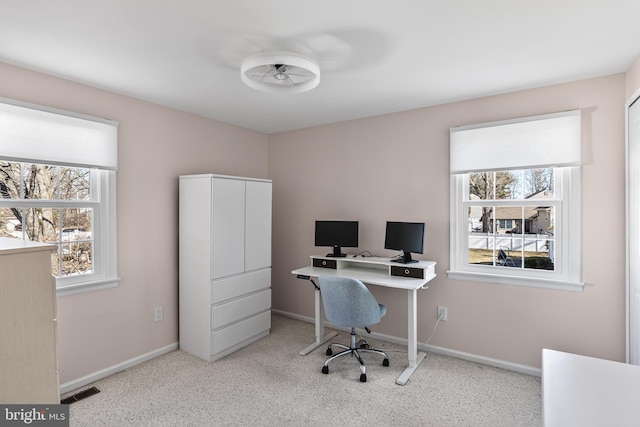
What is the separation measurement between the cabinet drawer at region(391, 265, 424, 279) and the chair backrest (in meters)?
0.42

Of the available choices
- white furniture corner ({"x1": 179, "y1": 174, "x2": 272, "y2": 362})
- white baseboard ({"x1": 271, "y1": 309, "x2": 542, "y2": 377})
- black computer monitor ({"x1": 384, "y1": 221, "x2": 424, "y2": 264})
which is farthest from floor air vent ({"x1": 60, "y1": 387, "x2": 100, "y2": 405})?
black computer monitor ({"x1": 384, "y1": 221, "x2": 424, "y2": 264})

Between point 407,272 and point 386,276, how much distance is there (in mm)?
214

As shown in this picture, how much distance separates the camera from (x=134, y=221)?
10.3 ft

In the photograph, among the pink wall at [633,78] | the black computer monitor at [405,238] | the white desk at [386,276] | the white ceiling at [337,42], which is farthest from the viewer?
the black computer monitor at [405,238]

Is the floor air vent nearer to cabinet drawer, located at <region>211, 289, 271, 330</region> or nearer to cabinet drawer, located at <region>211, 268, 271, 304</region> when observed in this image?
cabinet drawer, located at <region>211, 289, 271, 330</region>

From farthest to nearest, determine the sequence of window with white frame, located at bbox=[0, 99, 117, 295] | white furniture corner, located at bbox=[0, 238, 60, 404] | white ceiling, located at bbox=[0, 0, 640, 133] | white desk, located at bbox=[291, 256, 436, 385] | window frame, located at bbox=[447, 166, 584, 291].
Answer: white desk, located at bbox=[291, 256, 436, 385]
window frame, located at bbox=[447, 166, 584, 291]
window with white frame, located at bbox=[0, 99, 117, 295]
white ceiling, located at bbox=[0, 0, 640, 133]
white furniture corner, located at bbox=[0, 238, 60, 404]

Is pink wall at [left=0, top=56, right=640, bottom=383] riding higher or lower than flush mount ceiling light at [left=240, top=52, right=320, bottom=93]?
lower

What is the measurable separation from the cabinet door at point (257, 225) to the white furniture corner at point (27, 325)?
215 centimetres

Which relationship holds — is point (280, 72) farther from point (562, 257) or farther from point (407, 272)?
point (562, 257)

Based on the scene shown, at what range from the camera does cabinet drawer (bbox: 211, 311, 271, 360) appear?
10.7 feet

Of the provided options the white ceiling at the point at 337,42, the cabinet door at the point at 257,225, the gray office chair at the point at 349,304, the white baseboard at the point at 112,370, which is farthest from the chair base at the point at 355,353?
the white ceiling at the point at 337,42

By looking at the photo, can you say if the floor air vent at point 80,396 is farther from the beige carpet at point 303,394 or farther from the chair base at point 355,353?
the chair base at point 355,353

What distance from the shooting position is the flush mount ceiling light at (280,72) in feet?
7.00

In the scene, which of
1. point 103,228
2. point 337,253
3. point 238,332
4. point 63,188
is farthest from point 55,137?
point 337,253
